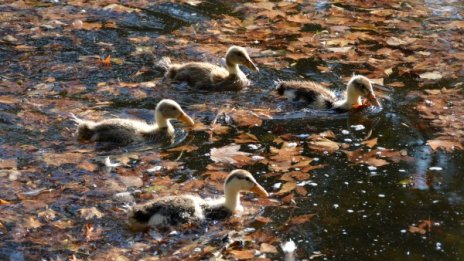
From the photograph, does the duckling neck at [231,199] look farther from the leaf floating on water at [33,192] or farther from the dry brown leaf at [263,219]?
the leaf floating on water at [33,192]

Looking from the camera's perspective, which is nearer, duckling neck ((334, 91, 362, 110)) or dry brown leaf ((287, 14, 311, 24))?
duckling neck ((334, 91, 362, 110))

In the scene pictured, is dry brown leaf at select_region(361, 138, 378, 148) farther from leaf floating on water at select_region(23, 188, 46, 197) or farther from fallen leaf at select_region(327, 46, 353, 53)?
leaf floating on water at select_region(23, 188, 46, 197)

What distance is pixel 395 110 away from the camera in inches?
324

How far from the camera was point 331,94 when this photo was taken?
8.48m

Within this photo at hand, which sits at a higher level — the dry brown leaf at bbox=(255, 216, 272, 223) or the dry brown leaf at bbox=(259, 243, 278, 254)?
the dry brown leaf at bbox=(255, 216, 272, 223)

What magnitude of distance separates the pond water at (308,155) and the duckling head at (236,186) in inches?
8.4

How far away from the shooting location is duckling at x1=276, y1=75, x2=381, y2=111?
827cm

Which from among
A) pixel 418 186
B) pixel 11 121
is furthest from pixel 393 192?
pixel 11 121

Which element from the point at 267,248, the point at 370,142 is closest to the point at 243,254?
the point at 267,248

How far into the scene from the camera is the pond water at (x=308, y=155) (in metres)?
5.91

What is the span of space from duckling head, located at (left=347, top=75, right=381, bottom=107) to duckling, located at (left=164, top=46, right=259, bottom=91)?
1214mm

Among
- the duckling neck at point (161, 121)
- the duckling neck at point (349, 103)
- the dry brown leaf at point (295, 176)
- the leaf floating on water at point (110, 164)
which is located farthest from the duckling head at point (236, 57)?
the dry brown leaf at point (295, 176)

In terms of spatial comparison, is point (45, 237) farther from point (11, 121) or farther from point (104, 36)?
point (104, 36)

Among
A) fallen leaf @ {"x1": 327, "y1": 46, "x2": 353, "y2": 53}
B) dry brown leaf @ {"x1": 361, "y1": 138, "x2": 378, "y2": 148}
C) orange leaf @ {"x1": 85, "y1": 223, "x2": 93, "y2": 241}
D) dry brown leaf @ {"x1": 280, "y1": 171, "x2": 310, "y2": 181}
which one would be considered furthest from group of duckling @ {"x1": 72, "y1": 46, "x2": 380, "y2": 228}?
fallen leaf @ {"x1": 327, "y1": 46, "x2": 353, "y2": 53}
